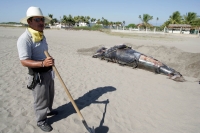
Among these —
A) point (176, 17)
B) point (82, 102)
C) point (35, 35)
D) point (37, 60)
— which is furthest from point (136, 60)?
point (176, 17)

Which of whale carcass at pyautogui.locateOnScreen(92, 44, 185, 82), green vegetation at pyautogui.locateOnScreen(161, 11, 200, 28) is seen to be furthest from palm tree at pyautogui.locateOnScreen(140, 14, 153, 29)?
whale carcass at pyautogui.locateOnScreen(92, 44, 185, 82)

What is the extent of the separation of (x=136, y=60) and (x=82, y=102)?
4.31 metres

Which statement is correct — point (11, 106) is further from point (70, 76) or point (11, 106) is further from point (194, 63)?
point (194, 63)

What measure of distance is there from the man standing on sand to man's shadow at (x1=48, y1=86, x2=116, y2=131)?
51 centimetres

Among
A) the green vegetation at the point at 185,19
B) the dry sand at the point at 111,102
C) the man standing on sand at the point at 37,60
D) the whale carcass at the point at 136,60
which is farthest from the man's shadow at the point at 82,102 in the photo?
the green vegetation at the point at 185,19

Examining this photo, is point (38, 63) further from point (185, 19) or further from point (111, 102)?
point (185, 19)

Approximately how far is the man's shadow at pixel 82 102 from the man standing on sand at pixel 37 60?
20.2 inches

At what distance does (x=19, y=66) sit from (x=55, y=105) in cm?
427

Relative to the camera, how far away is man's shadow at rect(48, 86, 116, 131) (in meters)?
3.84

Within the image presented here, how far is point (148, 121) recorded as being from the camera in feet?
Answer: 12.8

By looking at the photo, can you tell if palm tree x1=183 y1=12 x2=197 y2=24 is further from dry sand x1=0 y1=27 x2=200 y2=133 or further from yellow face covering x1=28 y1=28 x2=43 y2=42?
yellow face covering x1=28 y1=28 x2=43 y2=42

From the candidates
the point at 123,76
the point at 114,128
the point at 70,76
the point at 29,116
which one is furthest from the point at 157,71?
the point at 29,116

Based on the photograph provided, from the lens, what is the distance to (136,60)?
8.07 metres

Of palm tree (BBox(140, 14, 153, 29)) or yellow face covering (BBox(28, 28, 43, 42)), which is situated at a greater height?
palm tree (BBox(140, 14, 153, 29))
